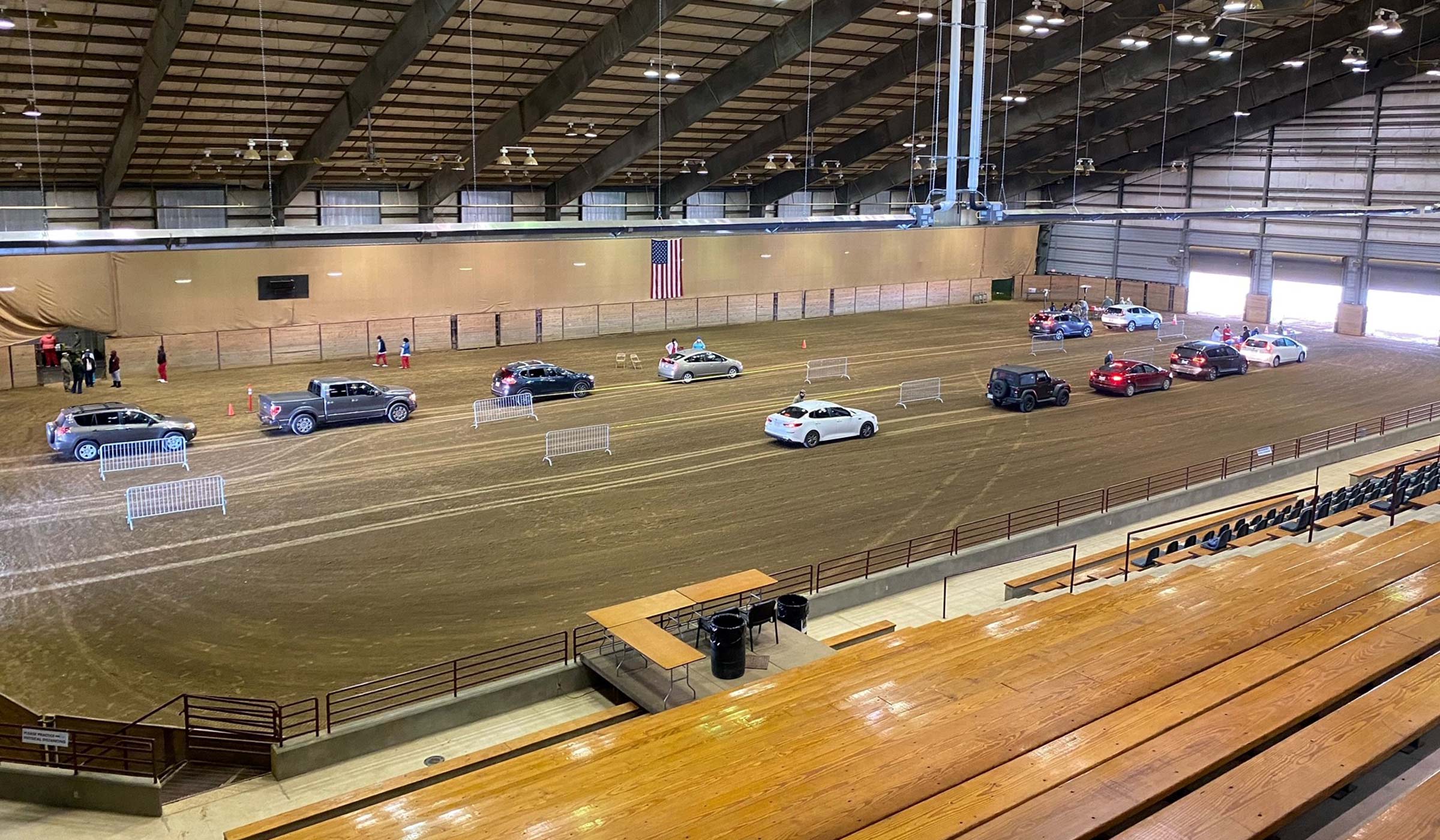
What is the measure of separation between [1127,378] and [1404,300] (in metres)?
22.0

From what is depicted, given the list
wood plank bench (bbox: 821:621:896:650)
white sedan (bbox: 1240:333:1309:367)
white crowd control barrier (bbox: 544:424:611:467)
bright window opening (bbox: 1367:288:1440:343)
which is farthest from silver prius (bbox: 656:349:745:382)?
bright window opening (bbox: 1367:288:1440:343)

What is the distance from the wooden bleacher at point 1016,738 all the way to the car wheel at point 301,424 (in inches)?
767

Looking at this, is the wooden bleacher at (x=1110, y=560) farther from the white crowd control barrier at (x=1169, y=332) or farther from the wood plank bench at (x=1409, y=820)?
the white crowd control barrier at (x=1169, y=332)

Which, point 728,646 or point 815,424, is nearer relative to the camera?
point 728,646

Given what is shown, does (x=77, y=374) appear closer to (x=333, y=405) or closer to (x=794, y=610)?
(x=333, y=405)

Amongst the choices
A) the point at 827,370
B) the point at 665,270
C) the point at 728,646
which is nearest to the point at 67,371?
the point at 665,270

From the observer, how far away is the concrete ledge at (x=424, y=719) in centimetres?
1166

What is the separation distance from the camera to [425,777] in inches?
416

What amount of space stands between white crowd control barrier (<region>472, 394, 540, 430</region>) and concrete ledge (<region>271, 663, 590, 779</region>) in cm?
1617

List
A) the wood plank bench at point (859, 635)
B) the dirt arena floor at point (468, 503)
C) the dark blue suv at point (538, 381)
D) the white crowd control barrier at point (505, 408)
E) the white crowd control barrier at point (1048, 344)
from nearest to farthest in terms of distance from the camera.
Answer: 1. the wood plank bench at point (859, 635)
2. the dirt arena floor at point (468, 503)
3. the white crowd control barrier at point (505, 408)
4. the dark blue suv at point (538, 381)
5. the white crowd control barrier at point (1048, 344)

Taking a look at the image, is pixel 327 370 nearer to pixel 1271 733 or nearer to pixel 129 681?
pixel 129 681

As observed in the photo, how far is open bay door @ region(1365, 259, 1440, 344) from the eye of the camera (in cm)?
4622

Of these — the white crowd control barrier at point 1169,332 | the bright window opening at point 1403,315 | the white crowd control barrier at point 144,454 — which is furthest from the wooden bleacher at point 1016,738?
the bright window opening at point 1403,315

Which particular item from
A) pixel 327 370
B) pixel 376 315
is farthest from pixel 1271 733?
pixel 376 315
